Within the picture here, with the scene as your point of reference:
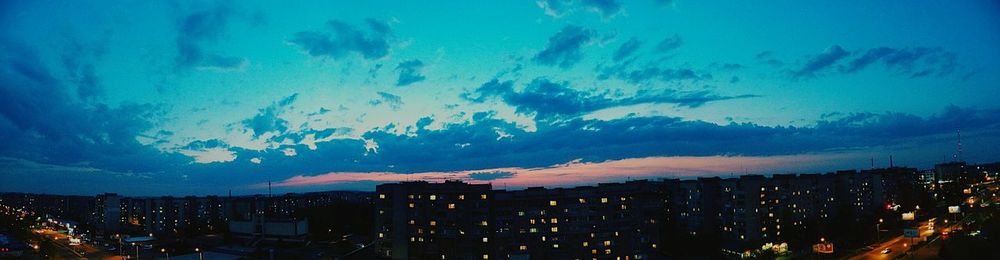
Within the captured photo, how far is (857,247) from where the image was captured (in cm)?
6178

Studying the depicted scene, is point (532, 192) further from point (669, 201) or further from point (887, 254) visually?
point (887, 254)

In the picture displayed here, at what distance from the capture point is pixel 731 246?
58.7 metres

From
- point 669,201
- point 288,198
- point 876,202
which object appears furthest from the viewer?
point 288,198

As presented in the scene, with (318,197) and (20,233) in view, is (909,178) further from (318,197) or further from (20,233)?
(20,233)

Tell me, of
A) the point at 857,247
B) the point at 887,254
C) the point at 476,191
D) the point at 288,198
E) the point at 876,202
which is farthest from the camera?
the point at 288,198

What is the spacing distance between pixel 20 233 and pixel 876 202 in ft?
465

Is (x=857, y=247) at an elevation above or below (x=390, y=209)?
below

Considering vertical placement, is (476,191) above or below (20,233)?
above

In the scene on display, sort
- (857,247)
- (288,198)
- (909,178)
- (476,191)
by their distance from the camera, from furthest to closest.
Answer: (288,198), (909,178), (857,247), (476,191)

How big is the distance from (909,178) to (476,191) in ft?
308

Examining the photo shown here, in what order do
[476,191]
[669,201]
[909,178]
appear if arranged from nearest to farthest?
1. [476,191]
2. [669,201]
3. [909,178]

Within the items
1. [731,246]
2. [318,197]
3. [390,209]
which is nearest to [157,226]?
[318,197]

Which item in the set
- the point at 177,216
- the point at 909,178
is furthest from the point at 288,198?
the point at 909,178

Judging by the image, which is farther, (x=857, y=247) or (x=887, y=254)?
(x=857, y=247)
